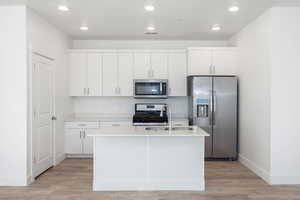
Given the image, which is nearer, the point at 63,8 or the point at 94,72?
the point at 63,8

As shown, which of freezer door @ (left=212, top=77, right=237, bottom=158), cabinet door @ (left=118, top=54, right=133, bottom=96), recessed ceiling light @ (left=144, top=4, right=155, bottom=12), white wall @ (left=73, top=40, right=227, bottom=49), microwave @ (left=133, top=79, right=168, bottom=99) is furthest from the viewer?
white wall @ (left=73, top=40, right=227, bottom=49)

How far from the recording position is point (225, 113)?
5.55 metres

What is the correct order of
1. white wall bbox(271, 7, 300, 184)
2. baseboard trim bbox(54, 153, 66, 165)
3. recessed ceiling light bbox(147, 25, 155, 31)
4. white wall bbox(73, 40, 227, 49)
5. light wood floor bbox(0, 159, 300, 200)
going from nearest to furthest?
light wood floor bbox(0, 159, 300, 200), white wall bbox(271, 7, 300, 184), recessed ceiling light bbox(147, 25, 155, 31), baseboard trim bbox(54, 153, 66, 165), white wall bbox(73, 40, 227, 49)

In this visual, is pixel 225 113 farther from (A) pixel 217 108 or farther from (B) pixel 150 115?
(B) pixel 150 115

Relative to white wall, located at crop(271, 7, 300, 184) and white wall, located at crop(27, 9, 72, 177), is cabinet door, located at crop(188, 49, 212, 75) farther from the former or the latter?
white wall, located at crop(27, 9, 72, 177)

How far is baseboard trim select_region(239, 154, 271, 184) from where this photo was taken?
13.9 feet

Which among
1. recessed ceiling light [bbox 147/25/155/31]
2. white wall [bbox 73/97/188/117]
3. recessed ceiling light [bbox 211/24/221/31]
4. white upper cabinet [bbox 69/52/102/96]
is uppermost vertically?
recessed ceiling light [bbox 211/24/221/31]

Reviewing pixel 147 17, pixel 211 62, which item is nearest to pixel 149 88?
pixel 211 62

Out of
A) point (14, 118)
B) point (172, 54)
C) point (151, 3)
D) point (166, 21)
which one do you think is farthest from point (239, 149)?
point (14, 118)

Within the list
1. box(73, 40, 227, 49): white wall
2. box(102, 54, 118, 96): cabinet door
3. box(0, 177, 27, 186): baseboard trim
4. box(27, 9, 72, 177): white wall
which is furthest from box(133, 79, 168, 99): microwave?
box(0, 177, 27, 186): baseboard trim

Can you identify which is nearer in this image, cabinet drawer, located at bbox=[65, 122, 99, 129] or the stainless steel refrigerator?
the stainless steel refrigerator

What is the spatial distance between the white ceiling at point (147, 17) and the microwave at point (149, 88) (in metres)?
1.04

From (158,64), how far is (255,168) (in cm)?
297

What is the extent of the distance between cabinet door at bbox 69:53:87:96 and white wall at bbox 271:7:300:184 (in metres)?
3.94
